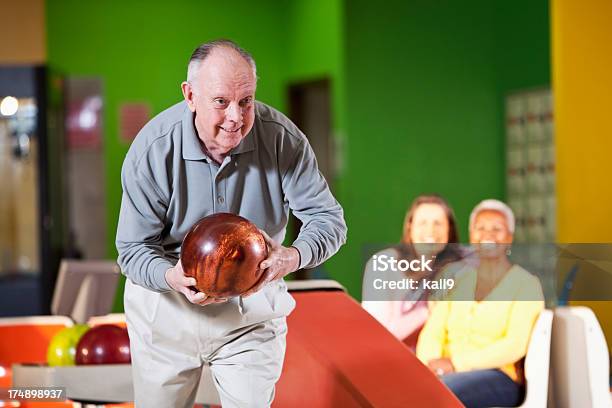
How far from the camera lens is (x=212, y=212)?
7.71 ft

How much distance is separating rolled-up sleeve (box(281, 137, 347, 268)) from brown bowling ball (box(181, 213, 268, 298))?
0.20m

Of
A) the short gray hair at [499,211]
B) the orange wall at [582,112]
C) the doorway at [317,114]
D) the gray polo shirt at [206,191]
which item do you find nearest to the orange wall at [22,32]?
the doorway at [317,114]

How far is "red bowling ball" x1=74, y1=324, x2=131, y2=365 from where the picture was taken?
3.00 metres

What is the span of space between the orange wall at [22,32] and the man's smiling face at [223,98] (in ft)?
13.8

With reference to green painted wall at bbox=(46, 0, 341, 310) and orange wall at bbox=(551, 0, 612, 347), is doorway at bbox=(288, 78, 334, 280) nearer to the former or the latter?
green painted wall at bbox=(46, 0, 341, 310)

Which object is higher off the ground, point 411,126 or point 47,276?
point 411,126

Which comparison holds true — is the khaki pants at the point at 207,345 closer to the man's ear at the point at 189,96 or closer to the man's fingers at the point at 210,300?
the man's fingers at the point at 210,300

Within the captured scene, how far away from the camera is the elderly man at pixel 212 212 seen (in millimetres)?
2303

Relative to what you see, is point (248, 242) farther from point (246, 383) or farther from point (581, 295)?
point (581, 295)

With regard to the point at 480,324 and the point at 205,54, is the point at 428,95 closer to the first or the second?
the point at 480,324

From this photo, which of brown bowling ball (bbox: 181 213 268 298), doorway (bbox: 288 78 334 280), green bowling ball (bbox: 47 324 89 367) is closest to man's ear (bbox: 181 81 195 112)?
brown bowling ball (bbox: 181 213 268 298)

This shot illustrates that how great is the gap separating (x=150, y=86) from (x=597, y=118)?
3.56 metres

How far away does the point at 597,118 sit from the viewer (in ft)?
13.2

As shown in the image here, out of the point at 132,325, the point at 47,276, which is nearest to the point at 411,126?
the point at 47,276
